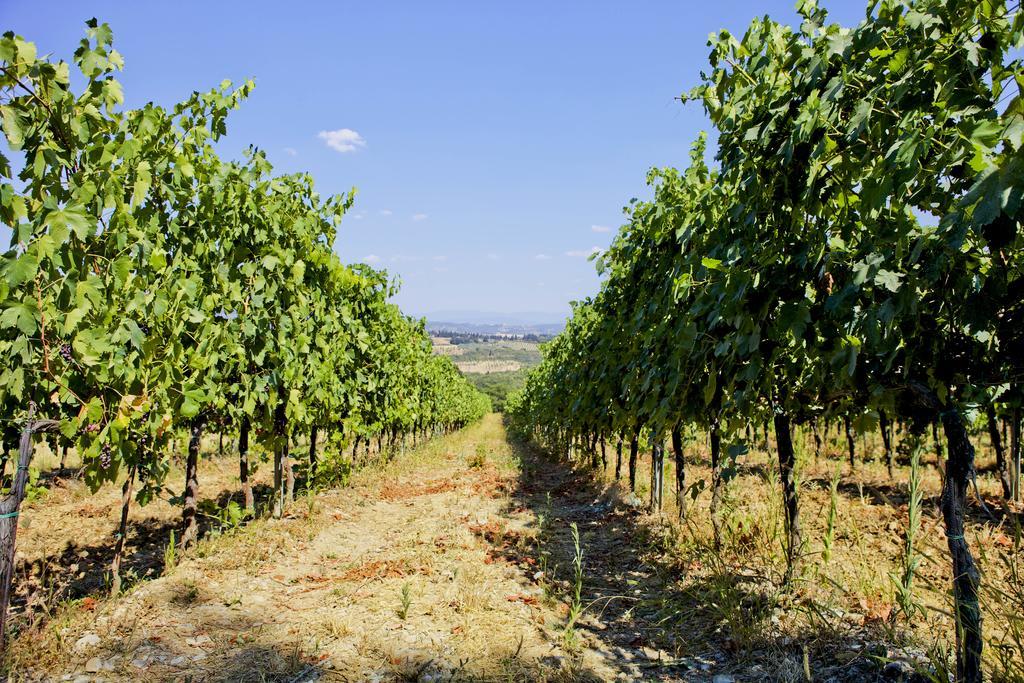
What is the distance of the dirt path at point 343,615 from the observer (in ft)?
13.1

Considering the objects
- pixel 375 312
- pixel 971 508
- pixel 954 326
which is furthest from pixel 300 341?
pixel 971 508

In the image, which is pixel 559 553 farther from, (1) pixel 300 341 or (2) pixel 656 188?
(2) pixel 656 188

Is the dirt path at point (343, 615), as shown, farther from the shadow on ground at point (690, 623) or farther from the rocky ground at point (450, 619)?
the shadow on ground at point (690, 623)

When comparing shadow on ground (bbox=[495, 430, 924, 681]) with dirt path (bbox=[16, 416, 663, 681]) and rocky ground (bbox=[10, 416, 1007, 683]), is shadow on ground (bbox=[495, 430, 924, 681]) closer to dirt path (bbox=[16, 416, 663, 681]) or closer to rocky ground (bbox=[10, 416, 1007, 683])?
rocky ground (bbox=[10, 416, 1007, 683])

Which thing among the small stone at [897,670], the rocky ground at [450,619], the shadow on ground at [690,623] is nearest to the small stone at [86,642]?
the rocky ground at [450,619]

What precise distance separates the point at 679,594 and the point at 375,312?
1172cm

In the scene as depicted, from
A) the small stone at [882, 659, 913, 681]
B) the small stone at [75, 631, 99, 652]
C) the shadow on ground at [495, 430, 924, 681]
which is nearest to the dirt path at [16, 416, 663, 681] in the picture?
the small stone at [75, 631, 99, 652]

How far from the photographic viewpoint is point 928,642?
3.82 m

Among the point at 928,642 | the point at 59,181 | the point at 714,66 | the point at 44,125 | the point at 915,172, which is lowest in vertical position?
the point at 928,642

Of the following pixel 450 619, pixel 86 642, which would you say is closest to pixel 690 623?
pixel 450 619

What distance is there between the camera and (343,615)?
4992mm

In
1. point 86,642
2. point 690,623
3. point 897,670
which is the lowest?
point 690,623

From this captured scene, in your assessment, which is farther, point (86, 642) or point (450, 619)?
point (450, 619)

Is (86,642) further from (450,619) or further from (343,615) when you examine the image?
(450,619)
